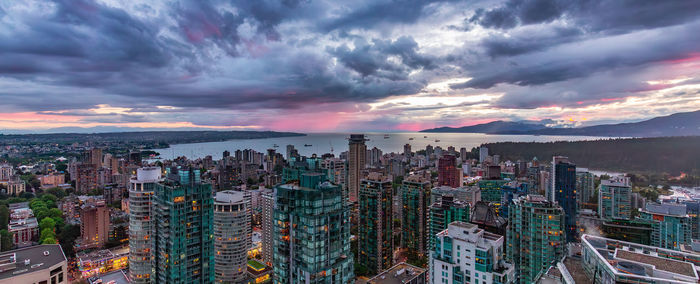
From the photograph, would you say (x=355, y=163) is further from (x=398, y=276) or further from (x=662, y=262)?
(x=662, y=262)

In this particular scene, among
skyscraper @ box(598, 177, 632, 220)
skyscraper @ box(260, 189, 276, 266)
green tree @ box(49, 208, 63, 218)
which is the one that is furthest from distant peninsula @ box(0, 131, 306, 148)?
skyscraper @ box(598, 177, 632, 220)

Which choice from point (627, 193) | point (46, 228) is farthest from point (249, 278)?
point (627, 193)

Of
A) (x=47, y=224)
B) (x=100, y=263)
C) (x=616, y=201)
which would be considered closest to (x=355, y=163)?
(x=100, y=263)

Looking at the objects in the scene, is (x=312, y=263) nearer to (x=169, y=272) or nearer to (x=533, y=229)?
(x=169, y=272)

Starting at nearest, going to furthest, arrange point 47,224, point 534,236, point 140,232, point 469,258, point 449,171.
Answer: point 469,258 → point 534,236 → point 140,232 → point 47,224 → point 449,171

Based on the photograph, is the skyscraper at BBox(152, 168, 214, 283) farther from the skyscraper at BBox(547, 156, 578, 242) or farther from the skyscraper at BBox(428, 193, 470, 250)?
the skyscraper at BBox(547, 156, 578, 242)
